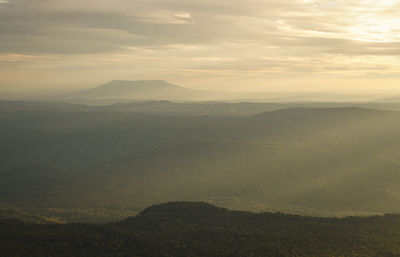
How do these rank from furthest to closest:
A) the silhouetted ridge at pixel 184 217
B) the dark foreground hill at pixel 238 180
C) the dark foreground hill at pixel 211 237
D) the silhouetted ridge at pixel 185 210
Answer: the dark foreground hill at pixel 238 180 → the silhouetted ridge at pixel 185 210 → the silhouetted ridge at pixel 184 217 → the dark foreground hill at pixel 211 237

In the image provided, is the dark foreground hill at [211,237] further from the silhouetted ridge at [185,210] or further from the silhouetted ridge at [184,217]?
the silhouetted ridge at [185,210]

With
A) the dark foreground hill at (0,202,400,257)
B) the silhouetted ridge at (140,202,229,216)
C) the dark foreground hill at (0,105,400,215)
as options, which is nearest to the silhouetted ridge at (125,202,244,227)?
the silhouetted ridge at (140,202,229,216)

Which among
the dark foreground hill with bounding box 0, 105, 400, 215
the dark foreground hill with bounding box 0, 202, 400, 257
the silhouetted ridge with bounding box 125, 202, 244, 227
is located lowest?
the dark foreground hill with bounding box 0, 105, 400, 215

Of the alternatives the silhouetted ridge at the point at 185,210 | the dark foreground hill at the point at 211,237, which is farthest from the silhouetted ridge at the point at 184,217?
the dark foreground hill at the point at 211,237

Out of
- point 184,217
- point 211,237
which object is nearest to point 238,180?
point 184,217

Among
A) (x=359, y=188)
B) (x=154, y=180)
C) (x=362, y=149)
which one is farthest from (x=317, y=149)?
(x=154, y=180)

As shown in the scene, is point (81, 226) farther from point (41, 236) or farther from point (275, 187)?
point (275, 187)

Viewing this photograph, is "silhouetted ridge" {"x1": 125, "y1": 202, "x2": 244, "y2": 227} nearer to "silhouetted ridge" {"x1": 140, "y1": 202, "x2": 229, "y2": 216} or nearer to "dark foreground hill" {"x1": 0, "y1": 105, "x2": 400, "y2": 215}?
"silhouetted ridge" {"x1": 140, "y1": 202, "x2": 229, "y2": 216}

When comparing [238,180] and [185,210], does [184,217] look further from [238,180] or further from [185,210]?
[238,180]
